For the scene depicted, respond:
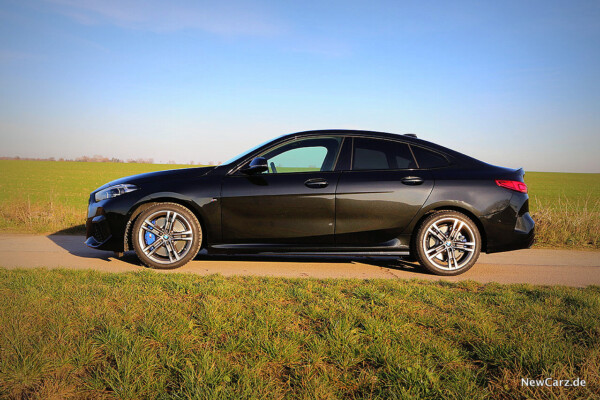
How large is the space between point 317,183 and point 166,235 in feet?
6.42

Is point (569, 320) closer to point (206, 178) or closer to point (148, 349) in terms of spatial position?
point (148, 349)

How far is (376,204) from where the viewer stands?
16.4 feet

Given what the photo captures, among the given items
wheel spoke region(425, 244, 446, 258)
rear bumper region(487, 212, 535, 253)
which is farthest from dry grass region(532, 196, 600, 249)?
wheel spoke region(425, 244, 446, 258)

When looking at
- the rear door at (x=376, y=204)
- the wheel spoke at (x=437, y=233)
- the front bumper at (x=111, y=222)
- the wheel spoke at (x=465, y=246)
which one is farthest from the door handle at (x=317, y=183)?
the front bumper at (x=111, y=222)

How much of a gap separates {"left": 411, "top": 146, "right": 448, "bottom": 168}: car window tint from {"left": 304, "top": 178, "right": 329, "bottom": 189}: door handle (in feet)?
4.06

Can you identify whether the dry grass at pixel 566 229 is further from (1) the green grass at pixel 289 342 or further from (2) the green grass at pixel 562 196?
(1) the green grass at pixel 289 342

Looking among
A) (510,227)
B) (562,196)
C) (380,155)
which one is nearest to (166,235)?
(380,155)

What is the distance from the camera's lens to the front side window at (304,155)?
520 cm

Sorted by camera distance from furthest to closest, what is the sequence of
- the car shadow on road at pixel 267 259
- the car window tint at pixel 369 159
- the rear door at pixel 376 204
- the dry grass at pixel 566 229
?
the dry grass at pixel 566 229, the car shadow on road at pixel 267 259, the car window tint at pixel 369 159, the rear door at pixel 376 204

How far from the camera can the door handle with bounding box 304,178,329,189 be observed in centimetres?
501

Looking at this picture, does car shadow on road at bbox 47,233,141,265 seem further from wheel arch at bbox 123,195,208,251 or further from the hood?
the hood

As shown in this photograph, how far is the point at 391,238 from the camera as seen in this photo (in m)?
5.06

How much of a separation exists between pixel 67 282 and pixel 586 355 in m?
4.17

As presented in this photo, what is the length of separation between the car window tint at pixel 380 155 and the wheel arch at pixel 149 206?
2.03m
